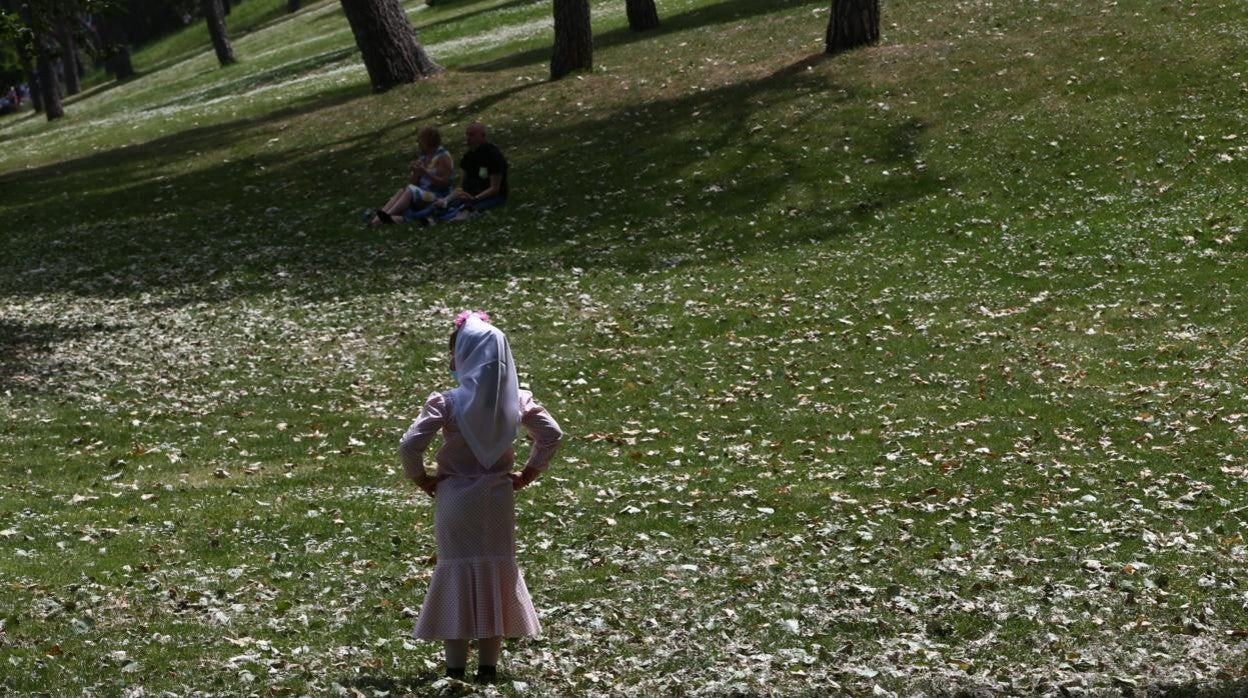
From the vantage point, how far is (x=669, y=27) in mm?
42781

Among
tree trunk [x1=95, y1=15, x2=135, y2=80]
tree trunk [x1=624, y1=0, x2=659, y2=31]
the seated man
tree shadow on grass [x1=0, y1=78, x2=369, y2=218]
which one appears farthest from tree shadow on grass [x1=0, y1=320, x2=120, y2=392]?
tree trunk [x1=624, y1=0, x2=659, y2=31]

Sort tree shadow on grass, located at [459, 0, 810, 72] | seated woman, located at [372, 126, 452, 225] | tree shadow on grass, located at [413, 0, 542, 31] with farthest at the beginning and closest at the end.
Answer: tree shadow on grass, located at [413, 0, 542, 31] → tree shadow on grass, located at [459, 0, 810, 72] → seated woman, located at [372, 126, 452, 225]

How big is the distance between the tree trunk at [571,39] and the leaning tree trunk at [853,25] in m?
5.88

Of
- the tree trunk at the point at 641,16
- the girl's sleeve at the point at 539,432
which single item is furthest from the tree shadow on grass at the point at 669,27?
the girl's sleeve at the point at 539,432

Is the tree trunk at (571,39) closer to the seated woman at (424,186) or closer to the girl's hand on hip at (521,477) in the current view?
the seated woman at (424,186)

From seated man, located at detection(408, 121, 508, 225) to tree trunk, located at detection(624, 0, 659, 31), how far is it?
15587mm

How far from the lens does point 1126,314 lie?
69.6ft

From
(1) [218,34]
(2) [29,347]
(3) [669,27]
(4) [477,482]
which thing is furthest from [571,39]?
(1) [218,34]

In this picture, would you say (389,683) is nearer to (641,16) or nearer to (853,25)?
(853,25)

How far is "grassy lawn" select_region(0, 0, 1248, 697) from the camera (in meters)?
11.9

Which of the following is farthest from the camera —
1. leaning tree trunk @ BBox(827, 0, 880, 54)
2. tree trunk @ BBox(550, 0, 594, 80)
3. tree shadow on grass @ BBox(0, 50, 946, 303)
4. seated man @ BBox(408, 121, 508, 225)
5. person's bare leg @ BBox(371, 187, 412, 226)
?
tree trunk @ BBox(550, 0, 594, 80)

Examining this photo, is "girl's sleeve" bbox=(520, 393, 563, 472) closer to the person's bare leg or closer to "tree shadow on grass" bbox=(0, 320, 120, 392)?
"tree shadow on grass" bbox=(0, 320, 120, 392)

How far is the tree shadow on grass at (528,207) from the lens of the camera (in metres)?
26.2

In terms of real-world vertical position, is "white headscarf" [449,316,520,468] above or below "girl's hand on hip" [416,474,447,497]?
above
